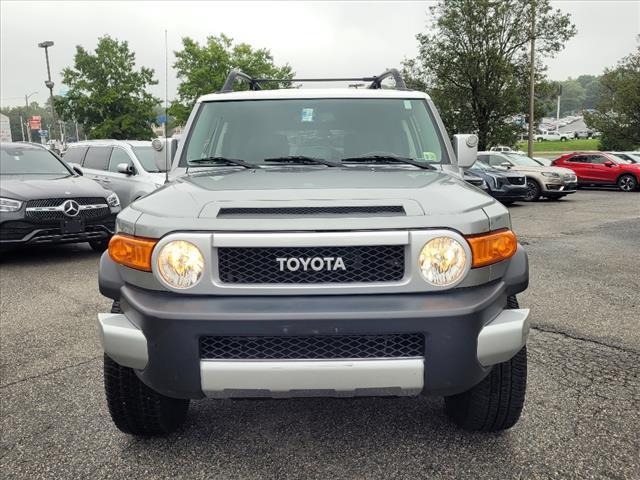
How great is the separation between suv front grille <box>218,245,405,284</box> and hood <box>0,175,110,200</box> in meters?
6.42

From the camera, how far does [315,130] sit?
12.0 feet

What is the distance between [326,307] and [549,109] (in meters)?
28.8

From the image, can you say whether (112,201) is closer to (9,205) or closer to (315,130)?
(9,205)

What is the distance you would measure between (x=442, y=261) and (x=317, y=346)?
1.99 ft

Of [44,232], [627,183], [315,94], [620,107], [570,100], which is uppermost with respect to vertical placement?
[570,100]

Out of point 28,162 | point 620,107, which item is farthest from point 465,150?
point 620,107

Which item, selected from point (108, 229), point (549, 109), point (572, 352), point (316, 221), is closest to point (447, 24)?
point (549, 109)

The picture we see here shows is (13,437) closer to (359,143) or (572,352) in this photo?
(359,143)

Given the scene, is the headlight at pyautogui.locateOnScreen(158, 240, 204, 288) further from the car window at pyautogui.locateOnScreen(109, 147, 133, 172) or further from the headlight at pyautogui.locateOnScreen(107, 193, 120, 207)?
the car window at pyautogui.locateOnScreen(109, 147, 133, 172)

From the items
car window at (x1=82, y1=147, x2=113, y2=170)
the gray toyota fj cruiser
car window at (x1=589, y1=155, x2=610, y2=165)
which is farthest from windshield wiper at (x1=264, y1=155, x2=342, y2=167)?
car window at (x1=589, y1=155, x2=610, y2=165)

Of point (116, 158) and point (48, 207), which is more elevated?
point (116, 158)

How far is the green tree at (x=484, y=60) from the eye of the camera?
26.0m

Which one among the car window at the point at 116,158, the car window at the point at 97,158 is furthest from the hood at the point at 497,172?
the car window at the point at 97,158

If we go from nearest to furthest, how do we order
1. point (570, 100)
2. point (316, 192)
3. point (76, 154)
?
point (316, 192), point (76, 154), point (570, 100)
